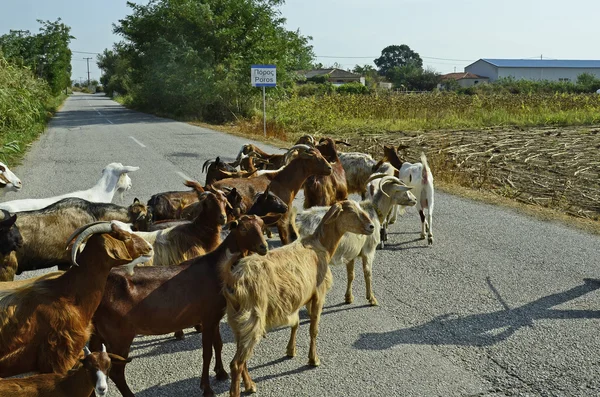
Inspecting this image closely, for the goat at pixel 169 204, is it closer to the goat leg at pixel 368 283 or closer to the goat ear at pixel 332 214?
the goat leg at pixel 368 283

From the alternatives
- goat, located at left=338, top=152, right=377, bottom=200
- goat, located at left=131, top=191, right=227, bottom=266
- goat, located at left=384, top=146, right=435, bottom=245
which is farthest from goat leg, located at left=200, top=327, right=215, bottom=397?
goat, located at left=338, top=152, right=377, bottom=200

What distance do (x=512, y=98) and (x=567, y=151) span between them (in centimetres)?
1638

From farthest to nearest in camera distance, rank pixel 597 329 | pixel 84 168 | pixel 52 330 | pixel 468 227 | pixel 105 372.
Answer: pixel 84 168, pixel 468 227, pixel 597 329, pixel 52 330, pixel 105 372

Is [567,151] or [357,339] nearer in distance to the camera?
[357,339]

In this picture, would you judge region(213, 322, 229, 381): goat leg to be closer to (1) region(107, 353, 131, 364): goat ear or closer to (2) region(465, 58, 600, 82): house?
(1) region(107, 353, 131, 364): goat ear

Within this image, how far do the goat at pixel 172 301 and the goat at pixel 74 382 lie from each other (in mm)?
884

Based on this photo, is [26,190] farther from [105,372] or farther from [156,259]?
[105,372]

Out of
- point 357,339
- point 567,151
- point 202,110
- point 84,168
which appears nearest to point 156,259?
point 357,339

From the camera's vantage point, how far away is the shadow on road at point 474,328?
562 centimetres

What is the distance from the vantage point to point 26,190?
1261cm

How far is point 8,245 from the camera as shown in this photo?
595cm

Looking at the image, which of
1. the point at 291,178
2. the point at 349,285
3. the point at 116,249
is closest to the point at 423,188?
the point at 291,178

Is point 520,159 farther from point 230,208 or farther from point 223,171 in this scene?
point 230,208

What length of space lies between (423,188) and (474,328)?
3.44 m
